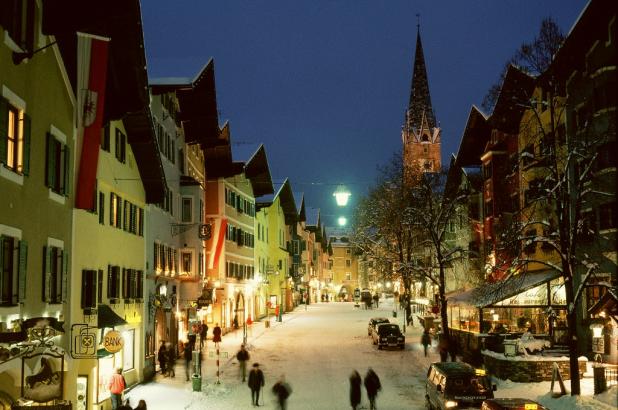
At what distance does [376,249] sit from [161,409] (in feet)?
159

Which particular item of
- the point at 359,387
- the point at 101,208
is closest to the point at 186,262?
the point at 101,208

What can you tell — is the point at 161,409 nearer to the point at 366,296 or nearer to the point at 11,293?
the point at 11,293

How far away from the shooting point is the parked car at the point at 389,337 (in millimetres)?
45344

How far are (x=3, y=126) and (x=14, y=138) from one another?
1.07m

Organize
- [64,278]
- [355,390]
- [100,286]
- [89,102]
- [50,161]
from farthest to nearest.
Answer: [100,286] → [355,390] → [64,278] → [89,102] → [50,161]

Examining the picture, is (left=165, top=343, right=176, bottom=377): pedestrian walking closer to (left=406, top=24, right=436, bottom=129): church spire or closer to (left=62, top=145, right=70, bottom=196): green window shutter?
(left=62, top=145, right=70, bottom=196): green window shutter

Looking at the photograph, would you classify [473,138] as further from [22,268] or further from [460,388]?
[22,268]

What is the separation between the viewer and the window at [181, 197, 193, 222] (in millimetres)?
41156

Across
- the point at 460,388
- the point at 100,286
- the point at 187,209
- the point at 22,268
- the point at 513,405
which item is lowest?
the point at 460,388

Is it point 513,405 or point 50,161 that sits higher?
point 50,161

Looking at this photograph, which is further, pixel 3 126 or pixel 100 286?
pixel 100 286

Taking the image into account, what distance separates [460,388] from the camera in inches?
870

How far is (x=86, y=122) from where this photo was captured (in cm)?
2016

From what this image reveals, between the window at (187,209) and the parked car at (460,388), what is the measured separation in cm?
2089
